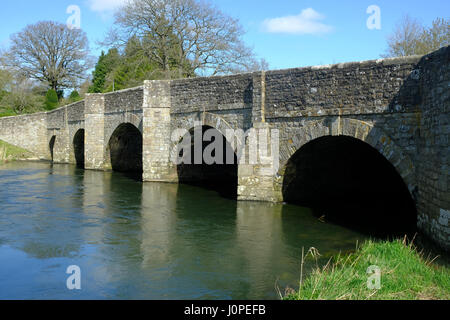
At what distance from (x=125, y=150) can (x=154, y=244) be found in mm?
14098

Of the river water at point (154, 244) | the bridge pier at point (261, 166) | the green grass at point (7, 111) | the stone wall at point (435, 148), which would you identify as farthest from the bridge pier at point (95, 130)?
the green grass at point (7, 111)

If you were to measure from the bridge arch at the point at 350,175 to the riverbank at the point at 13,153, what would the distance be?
2281 cm

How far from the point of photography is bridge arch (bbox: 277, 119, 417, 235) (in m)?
9.59

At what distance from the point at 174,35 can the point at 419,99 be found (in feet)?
67.3

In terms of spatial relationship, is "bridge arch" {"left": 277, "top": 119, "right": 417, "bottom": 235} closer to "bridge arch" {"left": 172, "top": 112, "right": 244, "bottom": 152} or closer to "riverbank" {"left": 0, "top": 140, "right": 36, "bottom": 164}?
"bridge arch" {"left": 172, "top": 112, "right": 244, "bottom": 152}

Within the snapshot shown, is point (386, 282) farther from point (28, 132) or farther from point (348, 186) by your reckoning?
point (28, 132)

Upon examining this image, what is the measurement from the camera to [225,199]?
13391mm

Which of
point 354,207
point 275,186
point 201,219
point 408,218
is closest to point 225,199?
point 275,186

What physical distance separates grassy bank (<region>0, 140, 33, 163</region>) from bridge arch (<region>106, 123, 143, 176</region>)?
35.8ft

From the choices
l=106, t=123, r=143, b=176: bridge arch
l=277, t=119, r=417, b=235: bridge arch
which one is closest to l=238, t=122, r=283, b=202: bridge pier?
l=277, t=119, r=417, b=235: bridge arch

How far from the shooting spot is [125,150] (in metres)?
21.5

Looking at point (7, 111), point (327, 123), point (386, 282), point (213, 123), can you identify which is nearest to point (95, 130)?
point (213, 123)

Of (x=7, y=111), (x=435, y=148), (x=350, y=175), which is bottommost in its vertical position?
(x=350, y=175)

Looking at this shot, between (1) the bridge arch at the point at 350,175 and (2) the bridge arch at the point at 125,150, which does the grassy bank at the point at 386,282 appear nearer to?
(1) the bridge arch at the point at 350,175
